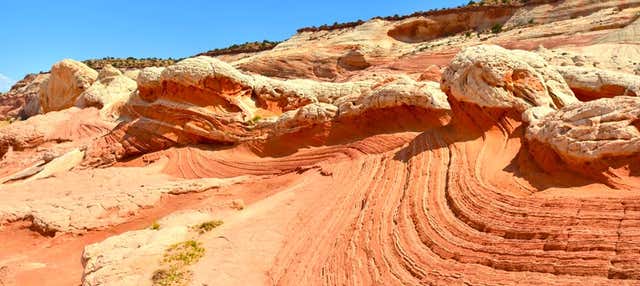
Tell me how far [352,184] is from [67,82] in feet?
81.3

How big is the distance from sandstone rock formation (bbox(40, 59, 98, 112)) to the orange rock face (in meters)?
10.9

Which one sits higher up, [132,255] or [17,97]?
[17,97]

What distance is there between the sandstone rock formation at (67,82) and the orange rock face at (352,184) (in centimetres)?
1091

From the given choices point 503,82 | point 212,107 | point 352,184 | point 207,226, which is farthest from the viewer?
point 212,107

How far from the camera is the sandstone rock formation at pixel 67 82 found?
2755 centimetres

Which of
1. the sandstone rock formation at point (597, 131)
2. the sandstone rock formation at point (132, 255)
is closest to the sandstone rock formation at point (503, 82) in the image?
the sandstone rock formation at point (597, 131)

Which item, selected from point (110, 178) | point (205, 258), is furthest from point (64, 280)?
point (110, 178)

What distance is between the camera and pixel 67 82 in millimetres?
28250

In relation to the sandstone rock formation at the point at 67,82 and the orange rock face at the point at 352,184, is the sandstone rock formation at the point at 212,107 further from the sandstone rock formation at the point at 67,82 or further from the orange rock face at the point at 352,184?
the sandstone rock formation at the point at 67,82

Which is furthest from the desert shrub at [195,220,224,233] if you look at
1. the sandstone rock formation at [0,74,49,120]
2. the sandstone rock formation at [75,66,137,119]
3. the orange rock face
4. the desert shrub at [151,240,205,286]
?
the sandstone rock formation at [0,74,49,120]

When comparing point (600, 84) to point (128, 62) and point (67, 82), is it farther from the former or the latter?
point (128, 62)

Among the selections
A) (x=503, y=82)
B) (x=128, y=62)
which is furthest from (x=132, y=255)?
(x=128, y=62)

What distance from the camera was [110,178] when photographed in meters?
13.0

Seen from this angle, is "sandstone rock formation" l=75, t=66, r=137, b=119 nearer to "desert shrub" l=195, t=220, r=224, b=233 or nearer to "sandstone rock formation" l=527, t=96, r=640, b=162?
"desert shrub" l=195, t=220, r=224, b=233
